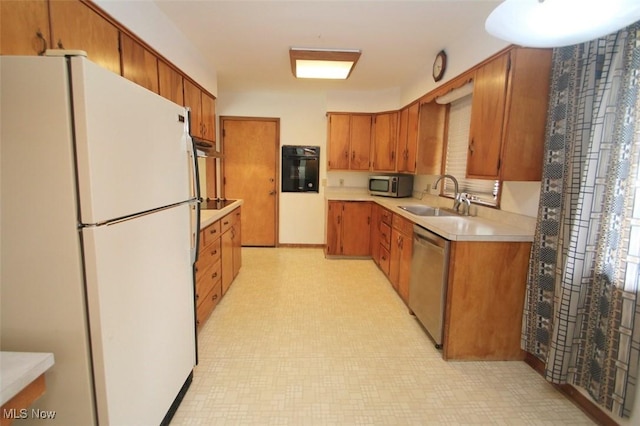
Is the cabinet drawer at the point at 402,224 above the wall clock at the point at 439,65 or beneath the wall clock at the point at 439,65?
beneath

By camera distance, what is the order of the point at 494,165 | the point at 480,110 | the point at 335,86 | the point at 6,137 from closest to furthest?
the point at 6,137
the point at 494,165
the point at 480,110
the point at 335,86

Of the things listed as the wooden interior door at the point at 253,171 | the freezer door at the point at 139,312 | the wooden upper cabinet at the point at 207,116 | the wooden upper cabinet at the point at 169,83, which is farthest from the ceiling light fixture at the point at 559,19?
the wooden interior door at the point at 253,171

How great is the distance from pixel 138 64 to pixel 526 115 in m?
2.61

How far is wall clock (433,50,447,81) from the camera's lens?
9.59ft

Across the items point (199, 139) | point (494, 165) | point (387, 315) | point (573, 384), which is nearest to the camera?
point (573, 384)

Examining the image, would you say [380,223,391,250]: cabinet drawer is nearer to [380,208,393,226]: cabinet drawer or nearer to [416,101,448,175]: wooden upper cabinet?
[380,208,393,226]: cabinet drawer

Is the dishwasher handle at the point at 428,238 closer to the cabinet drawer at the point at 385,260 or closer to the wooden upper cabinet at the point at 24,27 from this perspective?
the cabinet drawer at the point at 385,260

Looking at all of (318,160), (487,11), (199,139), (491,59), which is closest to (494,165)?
(491,59)

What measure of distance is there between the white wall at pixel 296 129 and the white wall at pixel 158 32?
152 centimetres

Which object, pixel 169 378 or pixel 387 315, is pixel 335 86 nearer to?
pixel 387 315

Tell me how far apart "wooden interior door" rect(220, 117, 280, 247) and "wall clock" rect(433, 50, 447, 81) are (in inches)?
101

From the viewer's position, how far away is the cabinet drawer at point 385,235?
359cm

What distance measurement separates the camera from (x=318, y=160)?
4980mm

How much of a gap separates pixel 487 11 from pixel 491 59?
0.39 metres
